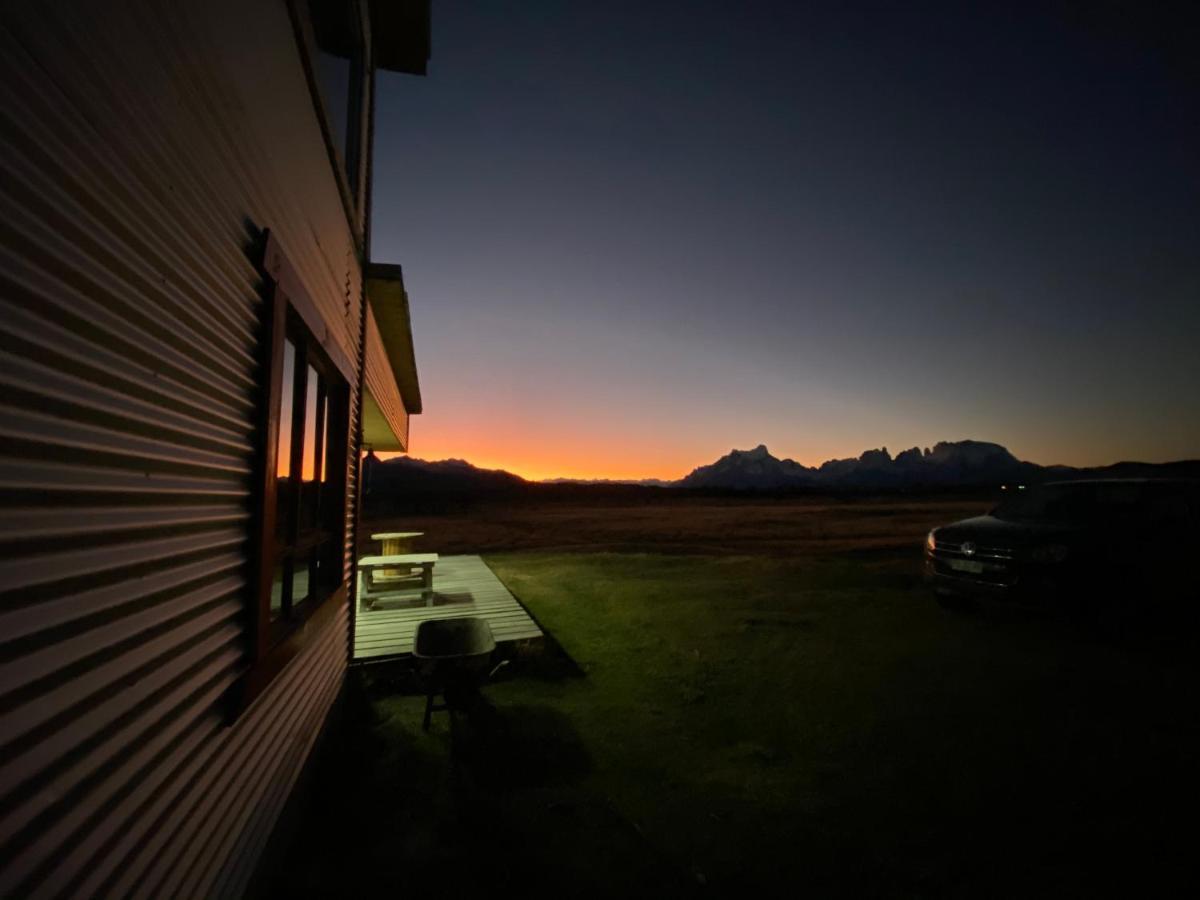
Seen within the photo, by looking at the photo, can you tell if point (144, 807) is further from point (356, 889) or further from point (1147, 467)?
point (1147, 467)

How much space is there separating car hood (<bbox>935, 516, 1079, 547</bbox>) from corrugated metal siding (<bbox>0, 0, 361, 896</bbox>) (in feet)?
27.5

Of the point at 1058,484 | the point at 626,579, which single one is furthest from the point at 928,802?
the point at 626,579

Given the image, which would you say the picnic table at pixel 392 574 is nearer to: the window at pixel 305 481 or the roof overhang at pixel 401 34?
the window at pixel 305 481

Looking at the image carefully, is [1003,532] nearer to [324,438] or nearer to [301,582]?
[324,438]

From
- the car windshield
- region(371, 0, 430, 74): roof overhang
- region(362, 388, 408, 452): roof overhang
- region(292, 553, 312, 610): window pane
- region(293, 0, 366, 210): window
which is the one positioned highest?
region(371, 0, 430, 74): roof overhang

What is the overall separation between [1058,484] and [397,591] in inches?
401

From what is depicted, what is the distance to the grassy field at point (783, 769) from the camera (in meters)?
3.18

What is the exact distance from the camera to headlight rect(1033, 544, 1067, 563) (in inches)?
272

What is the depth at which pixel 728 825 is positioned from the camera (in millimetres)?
3588

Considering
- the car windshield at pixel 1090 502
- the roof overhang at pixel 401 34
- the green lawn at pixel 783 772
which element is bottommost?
the green lawn at pixel 783 772

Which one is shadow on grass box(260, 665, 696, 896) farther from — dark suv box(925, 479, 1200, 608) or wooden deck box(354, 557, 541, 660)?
dark suv box(925, 479, 1200, 608)

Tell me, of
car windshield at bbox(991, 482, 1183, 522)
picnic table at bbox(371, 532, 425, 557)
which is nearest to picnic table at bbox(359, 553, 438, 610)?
picnic table at bbox(371, 532, 425, 557)

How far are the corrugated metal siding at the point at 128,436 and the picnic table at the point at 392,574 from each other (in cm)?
597

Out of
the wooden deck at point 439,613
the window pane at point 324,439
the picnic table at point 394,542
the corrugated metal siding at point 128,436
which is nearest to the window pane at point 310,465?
the window pane at point 324,439
